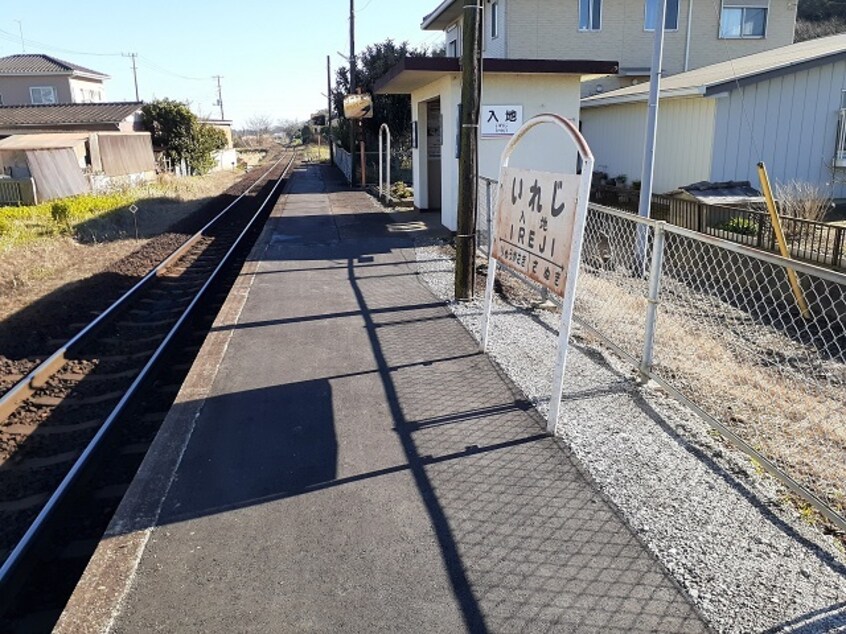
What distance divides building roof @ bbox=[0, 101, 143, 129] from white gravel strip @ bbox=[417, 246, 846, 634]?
111 ft

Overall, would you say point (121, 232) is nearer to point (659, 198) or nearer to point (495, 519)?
point (659, 198)

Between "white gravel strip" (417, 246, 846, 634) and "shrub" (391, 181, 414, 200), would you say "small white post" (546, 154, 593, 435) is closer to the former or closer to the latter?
"white gravel strip" (417, 246, 846, 634)

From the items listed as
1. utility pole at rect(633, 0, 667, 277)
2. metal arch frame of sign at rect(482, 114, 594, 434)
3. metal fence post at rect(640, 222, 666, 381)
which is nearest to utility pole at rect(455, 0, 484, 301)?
metal arch frame of sign at rect(482, 114, 594, 434)

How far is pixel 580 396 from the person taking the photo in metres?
5.36

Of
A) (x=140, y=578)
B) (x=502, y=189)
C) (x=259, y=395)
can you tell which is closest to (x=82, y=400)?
(x=259, y=395)

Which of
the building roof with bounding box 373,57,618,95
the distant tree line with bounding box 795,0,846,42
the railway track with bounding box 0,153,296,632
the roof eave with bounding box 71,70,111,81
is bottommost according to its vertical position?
the railway track with bounding box 0,153,296,632

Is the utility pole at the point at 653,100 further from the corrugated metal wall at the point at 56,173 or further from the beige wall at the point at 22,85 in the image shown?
the beige wall at the point at 22,85

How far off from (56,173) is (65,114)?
16265 mm

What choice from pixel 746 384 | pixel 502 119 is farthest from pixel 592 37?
pixel 746 384

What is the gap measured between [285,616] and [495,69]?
1195 cm

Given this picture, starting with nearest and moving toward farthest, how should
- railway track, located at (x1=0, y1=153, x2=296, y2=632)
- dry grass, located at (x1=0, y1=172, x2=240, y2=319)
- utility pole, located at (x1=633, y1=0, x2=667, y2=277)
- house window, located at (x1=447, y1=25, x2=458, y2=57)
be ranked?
1. railway track, located at (x1=0, y1=153, x2=296, y2=632)
2. utility pole, located at (x1=633, y1=0, x2=667, y2=277)
3. dry grass, located at (x1=0, y1=172, x2=240, y2=319)
4. house window, located at (x1=447, y1=25, x2=458, y2=57)

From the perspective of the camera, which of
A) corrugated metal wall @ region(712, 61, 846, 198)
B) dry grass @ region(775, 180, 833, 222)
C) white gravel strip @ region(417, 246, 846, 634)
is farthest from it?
corrugated metal wall @ region(712, 61, 846, 198)

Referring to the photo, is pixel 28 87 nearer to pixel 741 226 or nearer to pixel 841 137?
pixel 841 137

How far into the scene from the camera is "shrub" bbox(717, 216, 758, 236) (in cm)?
1148
